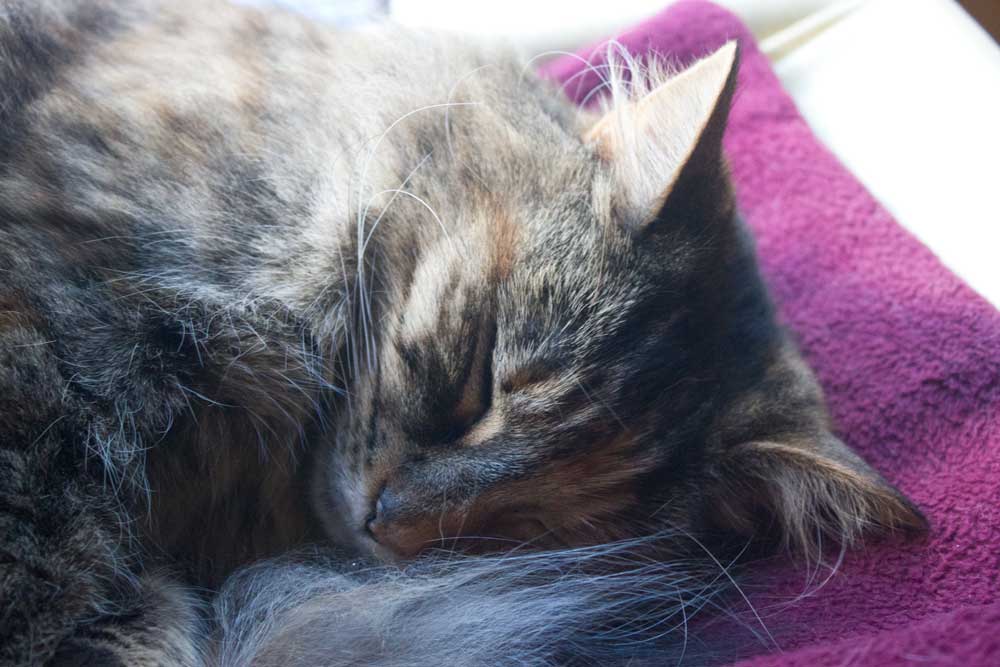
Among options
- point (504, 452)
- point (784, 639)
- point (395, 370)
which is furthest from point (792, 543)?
point (395, 370)

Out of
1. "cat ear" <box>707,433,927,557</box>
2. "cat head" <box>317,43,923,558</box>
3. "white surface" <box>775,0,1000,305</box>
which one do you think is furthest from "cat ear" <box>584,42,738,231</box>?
"white surface" <box>775,0,1000,305</box>

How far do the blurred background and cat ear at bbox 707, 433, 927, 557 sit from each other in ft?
1.77

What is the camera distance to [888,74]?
5.61ft

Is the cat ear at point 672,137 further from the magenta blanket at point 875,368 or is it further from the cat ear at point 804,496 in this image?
the magenta blanket at point 875,368

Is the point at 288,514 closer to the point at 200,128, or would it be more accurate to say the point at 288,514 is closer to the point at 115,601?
the point at 115,601

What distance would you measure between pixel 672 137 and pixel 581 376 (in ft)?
1.10

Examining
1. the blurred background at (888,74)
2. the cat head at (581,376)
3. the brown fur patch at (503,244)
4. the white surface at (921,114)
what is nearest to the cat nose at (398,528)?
the cat head at (581,376)

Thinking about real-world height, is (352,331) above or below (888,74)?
below

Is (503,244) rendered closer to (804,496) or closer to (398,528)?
(398,528)

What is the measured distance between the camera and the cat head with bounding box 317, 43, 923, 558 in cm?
102

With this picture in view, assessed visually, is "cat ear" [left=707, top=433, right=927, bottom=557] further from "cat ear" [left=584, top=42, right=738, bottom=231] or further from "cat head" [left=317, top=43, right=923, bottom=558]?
"cat ear" [left=584, top=42, right=738, bottom=231]

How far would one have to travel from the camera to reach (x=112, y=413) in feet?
3.09

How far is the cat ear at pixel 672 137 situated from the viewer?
1014 millimetres

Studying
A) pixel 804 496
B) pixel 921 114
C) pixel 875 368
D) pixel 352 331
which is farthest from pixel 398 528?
pixel 921 114
